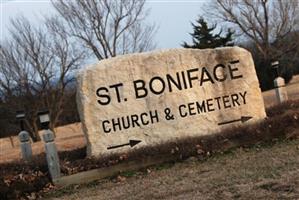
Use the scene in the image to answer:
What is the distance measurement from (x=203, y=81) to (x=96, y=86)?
2.13m

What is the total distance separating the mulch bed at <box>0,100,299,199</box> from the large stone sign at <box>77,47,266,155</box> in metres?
0.54

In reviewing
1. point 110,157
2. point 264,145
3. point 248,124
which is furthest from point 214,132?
point 110,157

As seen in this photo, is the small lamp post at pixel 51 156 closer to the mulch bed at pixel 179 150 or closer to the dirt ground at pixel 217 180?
the mulch bed at pixel 179 150

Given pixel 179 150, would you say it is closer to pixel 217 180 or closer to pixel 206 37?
pixel 217 180

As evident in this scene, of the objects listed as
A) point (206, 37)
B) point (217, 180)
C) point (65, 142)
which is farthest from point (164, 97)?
point (206, 37)

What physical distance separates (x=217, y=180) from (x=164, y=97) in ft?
11.7

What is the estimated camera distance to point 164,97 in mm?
10547

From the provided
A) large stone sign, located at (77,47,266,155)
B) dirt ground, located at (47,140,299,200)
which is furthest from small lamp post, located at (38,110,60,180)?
large stone sign, located at (77,47,266,155)

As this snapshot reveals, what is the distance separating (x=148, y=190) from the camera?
7.39 meters

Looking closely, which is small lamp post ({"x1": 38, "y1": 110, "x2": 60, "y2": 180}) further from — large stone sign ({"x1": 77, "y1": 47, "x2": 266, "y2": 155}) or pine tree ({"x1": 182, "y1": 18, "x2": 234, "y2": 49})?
pine tree ({"x1": 182, "y1": 18, "x2": 234, "y2": 49})

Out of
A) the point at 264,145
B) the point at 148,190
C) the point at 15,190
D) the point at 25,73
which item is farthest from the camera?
the point at 25,73

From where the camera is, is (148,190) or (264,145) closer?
(148,190)

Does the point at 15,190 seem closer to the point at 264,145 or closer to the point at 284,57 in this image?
the point at 264,145

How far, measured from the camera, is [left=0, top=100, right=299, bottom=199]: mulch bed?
9.03m
